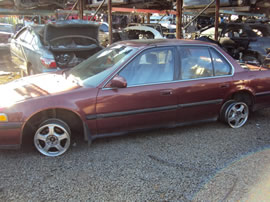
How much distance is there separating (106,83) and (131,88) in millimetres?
345

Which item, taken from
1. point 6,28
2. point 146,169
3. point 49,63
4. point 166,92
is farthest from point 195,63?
point 6,28

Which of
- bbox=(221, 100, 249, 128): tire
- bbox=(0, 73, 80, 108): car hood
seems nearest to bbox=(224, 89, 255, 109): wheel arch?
bbox=(221, 100, 249, 128): tire

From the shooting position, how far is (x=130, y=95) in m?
3.65

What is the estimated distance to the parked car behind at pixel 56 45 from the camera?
19.5 feet

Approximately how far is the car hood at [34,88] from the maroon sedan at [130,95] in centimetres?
1

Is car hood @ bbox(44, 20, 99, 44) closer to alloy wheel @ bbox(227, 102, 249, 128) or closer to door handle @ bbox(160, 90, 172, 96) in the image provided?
door handle @ bbox(160, 90, 172, 96)

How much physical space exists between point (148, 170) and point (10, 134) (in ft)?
5.56

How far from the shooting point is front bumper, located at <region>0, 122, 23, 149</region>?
321cm

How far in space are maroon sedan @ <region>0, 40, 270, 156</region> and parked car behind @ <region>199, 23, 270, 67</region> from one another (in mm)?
4835

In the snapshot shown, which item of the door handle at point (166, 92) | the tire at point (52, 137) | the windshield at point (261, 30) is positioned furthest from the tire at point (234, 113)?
the windshield at point (261, 30)

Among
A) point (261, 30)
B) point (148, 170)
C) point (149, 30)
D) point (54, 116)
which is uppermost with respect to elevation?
point (149, 30)

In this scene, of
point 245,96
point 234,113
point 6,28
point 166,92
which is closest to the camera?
point 166,92

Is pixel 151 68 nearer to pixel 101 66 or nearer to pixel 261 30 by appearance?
pixel 101 66

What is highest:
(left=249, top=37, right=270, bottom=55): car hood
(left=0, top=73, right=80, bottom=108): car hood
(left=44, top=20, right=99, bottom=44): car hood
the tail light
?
(left=44, top=20, right=99, bottom=44): car hood
